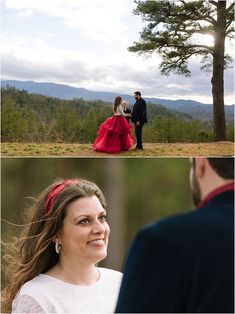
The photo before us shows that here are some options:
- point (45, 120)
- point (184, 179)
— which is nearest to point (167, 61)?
point (45, 120)

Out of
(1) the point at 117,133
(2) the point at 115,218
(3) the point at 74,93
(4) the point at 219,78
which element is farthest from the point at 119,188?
(4) the point at 219,78

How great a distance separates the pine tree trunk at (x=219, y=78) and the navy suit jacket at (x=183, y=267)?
654 cm

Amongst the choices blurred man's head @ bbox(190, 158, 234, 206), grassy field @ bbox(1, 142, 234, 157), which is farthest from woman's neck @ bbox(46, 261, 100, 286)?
grassy field @ bbox(1, 142, 234, 157)

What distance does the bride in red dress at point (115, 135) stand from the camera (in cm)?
685

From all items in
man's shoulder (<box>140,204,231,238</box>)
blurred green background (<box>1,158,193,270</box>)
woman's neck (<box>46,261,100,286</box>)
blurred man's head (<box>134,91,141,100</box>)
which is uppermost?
blurred man's head (<box>134,91,141,100</box>)

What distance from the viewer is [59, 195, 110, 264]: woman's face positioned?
1.89 metres

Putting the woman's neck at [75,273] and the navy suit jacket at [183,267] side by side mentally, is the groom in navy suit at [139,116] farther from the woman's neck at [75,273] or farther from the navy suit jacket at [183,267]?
the navy suit jacket at [183,267]

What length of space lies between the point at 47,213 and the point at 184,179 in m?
0.91

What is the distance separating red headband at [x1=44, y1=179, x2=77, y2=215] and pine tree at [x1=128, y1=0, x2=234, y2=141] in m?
5.41

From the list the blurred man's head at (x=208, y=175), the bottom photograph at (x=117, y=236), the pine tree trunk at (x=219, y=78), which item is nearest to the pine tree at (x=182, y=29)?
the pine tree trunk at (x=219, y=78)

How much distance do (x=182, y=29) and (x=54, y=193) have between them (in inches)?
236

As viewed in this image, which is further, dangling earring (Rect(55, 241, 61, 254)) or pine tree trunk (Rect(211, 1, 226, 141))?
pine tree trunk (Rect(211, 1, 226, 141))

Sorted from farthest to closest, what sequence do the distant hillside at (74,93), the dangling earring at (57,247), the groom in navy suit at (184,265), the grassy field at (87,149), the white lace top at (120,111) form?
the white lace top at (120,111) → the grassy field at (87,149) → the distant hillside at (74,93) → the dangling earring at (57,247) → the groom in navy suit at (184,265)

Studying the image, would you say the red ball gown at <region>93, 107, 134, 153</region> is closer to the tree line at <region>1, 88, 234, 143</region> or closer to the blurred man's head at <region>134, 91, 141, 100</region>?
the tree line at <region>1, 88, 234, 143</region>
